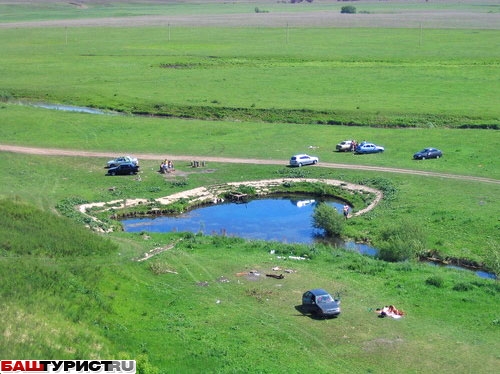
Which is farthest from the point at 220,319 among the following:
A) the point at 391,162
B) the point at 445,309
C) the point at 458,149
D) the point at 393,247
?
the point at 458,149

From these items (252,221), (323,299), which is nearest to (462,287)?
(323,299)

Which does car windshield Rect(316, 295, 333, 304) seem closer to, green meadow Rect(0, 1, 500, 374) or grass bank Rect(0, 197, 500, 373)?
grass bank Rect(0, 197, 500, 373)

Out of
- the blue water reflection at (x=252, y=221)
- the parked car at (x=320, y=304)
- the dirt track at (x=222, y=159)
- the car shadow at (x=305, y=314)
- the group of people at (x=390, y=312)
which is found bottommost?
the blue water reflection at (x=252, y=221)

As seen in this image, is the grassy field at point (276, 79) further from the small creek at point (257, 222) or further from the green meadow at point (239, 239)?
the small creek at point (257, 222)

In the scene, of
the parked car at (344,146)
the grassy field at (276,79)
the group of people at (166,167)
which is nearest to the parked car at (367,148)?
the parked car at (344,146)

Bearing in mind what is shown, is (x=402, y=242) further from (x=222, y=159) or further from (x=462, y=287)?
(x=222, y=159)

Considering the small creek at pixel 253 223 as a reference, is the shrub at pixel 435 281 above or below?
above

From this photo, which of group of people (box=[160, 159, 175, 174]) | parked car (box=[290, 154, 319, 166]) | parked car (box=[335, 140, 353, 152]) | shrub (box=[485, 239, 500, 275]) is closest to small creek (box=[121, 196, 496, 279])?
parked car (box=[290, 154, 319, 166])

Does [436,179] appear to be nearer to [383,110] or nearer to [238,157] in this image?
[238,157]
